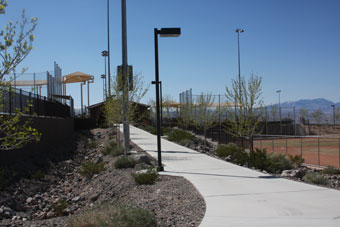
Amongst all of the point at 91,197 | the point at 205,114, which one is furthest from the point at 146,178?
the point at 205,114

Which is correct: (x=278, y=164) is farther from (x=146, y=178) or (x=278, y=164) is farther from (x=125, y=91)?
(x=125, y=91)

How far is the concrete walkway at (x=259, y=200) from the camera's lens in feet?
20.6

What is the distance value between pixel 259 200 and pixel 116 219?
348 centimetres

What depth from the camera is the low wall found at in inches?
546

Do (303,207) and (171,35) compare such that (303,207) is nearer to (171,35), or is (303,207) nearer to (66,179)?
(171,35)

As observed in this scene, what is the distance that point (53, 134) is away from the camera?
22.8 meters

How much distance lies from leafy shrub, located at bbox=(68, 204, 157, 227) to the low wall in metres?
8.07

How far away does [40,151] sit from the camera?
725 inches

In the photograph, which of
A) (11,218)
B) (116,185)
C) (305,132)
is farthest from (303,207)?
(305,132)

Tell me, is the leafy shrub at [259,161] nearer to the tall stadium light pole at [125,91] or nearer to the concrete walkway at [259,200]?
the concrete walkway at [259,200]

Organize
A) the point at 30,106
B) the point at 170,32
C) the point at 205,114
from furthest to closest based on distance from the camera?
the point at 205,114
the point at 30,106
the point at 170,32

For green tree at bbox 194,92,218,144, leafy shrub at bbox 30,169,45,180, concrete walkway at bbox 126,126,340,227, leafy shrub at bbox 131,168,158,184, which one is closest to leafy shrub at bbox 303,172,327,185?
concrete walkway at bbox 126,126,340,227

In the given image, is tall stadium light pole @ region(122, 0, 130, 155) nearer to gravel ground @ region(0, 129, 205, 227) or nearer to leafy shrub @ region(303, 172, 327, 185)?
gravel ground @ region(0, 129, 205, 227)

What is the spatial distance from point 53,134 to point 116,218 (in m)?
18.3
